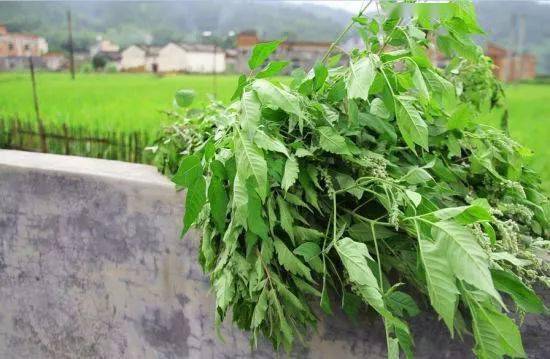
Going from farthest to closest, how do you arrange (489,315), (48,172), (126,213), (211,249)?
(48,172) → (126,213) → (211,249) → (489,315)

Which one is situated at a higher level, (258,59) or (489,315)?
(258,59)

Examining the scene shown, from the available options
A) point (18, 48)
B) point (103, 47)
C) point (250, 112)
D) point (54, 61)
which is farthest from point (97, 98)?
point (250, 112)

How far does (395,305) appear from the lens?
3.30 feet

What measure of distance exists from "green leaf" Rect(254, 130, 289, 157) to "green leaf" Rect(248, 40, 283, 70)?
0.54 feet

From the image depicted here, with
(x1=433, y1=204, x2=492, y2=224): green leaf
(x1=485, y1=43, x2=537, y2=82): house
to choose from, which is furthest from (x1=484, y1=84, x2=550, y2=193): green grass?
(x1=433, y1=204, x2=492, y2=224): green leaf

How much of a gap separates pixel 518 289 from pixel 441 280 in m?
0.18

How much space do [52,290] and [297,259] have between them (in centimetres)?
122

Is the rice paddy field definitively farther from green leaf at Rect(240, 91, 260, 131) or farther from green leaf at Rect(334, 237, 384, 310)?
green leaf at Rect(334, 237, 384, 310)

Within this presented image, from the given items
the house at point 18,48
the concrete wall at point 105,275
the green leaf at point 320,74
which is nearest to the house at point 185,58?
the house at point 18,48

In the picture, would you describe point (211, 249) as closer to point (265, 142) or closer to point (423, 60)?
point (265, 142)

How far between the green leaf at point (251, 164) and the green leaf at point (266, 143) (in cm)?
2

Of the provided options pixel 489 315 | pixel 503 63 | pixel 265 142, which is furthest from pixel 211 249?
pixel 503 63

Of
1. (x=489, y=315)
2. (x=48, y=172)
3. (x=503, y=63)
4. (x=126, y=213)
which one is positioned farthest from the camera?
(x=503, y=63)

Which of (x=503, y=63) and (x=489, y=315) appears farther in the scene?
(x=503, y=63)
